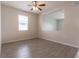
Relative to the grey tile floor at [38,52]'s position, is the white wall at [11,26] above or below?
above

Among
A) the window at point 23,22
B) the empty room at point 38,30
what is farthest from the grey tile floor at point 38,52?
the window at point 23,22

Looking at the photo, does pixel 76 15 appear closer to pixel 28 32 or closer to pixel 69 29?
pixel 69 29

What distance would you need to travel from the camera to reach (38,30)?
7578mm

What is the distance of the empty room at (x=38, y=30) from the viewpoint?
3451 millimetres

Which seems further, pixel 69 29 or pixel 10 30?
pixel 10 30

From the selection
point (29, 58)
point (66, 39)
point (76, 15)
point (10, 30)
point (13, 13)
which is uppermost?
point (13, 13)

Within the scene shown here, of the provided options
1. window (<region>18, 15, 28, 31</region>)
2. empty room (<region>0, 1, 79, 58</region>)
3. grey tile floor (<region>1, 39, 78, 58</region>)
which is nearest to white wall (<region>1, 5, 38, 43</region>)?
empty room (<region>0, 1, 79, 58</region>)

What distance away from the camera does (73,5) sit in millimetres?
4344

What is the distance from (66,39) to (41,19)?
3334 millimetres

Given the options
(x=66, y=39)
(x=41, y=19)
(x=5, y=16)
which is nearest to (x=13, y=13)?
(x=5, y=16)

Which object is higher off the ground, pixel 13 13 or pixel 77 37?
pixel 13 13

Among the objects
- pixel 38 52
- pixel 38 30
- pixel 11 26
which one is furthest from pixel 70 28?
pixel 11 26

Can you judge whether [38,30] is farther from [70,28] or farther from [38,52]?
[38,52]

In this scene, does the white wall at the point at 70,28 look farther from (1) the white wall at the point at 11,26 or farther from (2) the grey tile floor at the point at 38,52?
(1) the white wall at the point at 11,26
